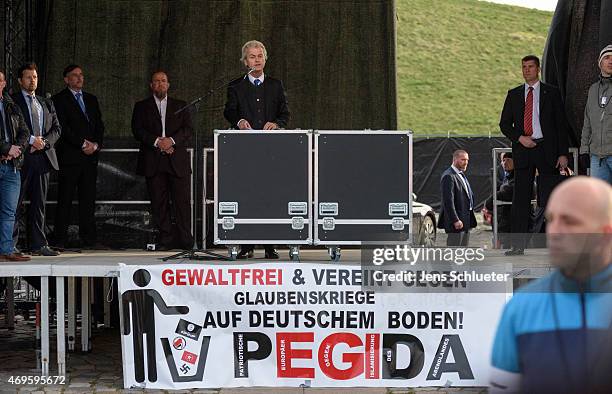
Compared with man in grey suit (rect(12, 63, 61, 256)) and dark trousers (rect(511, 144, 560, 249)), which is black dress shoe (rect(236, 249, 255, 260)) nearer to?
man in grey suit (rect(12, 63, 61, 256))

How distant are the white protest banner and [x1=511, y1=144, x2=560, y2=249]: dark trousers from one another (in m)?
1.57

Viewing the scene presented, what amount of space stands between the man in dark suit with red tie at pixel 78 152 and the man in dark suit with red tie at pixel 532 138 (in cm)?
380

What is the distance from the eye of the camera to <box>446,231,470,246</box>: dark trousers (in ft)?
40.5

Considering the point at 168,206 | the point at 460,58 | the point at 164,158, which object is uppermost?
the point at 460,58

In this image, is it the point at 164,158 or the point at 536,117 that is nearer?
the point at 536,117

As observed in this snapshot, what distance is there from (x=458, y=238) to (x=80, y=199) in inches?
164

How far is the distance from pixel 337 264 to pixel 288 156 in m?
0.99

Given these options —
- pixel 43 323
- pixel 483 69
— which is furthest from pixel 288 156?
pixel 483 69

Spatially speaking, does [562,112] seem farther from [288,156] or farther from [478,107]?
[478,107]

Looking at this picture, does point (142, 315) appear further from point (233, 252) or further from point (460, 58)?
point (460, 58)

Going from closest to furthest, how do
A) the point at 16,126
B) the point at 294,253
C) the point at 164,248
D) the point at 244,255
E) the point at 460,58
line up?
the point at 294,253
the point at 244,255
the point at 16,126
the point at 164,248
the point at 460,58

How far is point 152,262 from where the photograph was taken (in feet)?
29.1

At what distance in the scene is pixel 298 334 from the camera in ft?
28.3

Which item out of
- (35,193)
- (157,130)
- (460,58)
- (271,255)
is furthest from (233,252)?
(460,58)
